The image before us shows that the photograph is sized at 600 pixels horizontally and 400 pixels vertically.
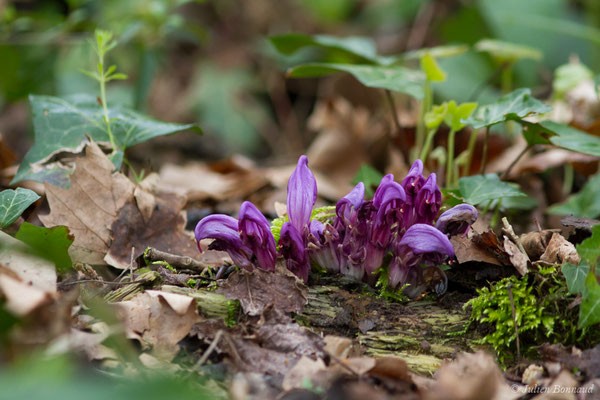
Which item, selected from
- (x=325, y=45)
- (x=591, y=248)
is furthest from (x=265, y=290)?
(x=325, y=45)

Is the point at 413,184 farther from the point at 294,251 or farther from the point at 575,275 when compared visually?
the point at 575,275

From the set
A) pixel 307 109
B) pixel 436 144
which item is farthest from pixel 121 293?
pixel 307 109

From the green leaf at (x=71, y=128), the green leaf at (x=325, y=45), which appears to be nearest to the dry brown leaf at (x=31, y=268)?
the green leaf at (x=71, y=128)

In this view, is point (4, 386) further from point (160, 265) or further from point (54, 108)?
point (54, 108)

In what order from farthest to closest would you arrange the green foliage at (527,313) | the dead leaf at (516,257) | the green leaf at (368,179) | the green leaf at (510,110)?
1. the green leaf at (368,179)
2. the green leaf at (510,110)
3. the dead leaf at (516,257)
4. the green foliage at (527,313)

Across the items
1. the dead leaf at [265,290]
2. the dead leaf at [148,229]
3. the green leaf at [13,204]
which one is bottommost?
the dead leaf at [148,229]

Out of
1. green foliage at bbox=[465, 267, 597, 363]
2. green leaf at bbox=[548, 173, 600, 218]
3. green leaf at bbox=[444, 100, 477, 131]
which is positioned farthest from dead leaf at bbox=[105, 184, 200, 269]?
green leaf at bbox=[548, 173, 600, 218]

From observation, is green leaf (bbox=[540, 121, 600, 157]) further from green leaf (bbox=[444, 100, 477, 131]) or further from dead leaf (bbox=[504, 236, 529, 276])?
dead leaf (bbox=[504, 236, 529, 276])

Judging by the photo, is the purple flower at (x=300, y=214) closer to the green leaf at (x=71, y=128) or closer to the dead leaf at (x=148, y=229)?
the dead leaf at (x=148, y=229)
